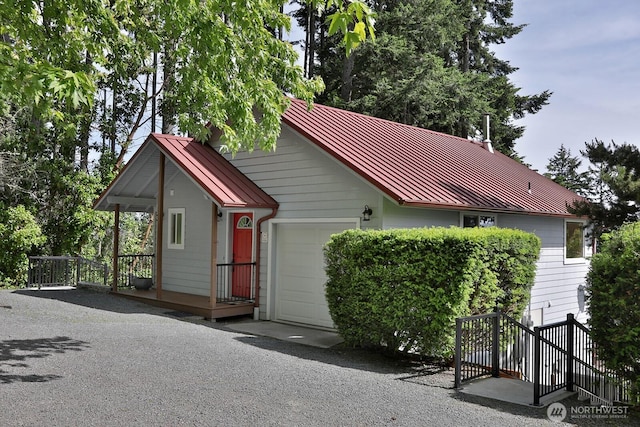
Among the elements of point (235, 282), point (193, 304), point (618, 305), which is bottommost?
point (193, 304)

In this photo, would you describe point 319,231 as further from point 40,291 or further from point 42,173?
point 42,173

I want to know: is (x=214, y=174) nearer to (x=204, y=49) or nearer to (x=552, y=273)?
(x=204, y=49)

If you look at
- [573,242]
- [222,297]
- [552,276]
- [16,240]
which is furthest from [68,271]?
[573,242]

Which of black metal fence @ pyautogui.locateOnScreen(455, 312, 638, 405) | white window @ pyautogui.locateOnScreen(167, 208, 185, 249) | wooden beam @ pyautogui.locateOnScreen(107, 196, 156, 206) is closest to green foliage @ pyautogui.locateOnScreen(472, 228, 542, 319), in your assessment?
black metal fence @ pyautogui.locateOnScreen(455, 312, 638, 405)

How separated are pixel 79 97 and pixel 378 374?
5205 mm

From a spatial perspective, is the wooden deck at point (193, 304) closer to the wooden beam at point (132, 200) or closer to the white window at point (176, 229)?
the white window at point (176, 229)

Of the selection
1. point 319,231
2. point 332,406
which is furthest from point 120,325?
point 332,406

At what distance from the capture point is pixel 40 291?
15.6m

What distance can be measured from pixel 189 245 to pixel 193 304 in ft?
8.27

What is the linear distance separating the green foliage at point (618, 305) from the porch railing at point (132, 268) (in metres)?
12.2

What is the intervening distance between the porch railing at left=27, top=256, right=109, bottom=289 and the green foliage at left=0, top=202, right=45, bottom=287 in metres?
0.54

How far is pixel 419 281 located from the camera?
8188 millimetres

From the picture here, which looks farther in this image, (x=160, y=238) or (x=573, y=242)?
(x=573, y=242)

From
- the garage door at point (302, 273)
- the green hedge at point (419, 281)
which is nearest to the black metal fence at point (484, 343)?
the green hedge at point (419, 281)
